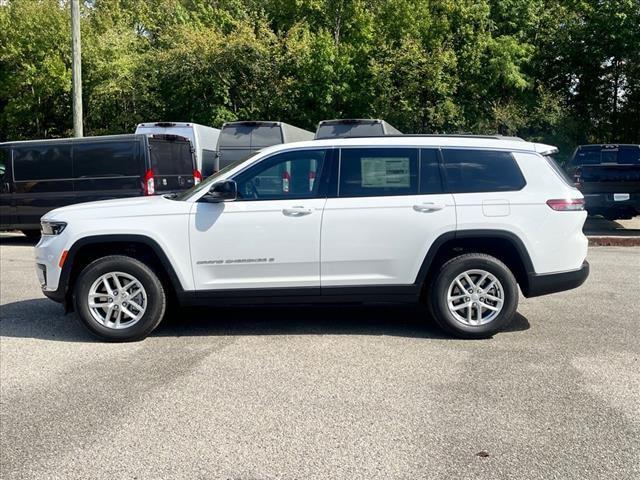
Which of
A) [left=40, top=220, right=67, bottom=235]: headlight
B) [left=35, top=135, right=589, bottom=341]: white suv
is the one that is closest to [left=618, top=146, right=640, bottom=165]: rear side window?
[left=35, top=135, right=589, bottom=341]: white suv

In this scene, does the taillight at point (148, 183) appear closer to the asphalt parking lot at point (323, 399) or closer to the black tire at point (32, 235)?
the black tire at point (32, 235)

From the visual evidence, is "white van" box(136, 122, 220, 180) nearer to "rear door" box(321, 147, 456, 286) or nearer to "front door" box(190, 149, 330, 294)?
"front door" box(190, 149, 330, 294)

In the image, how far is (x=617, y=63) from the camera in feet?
70.8

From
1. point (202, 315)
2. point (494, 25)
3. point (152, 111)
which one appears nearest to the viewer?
point (202, 315)

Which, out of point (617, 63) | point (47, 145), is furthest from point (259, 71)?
point (617, 63)

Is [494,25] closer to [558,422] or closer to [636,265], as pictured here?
[636,265]

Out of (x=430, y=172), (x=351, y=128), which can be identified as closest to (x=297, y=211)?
(x=430, y=172)

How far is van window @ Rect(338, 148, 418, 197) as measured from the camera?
5613 mm

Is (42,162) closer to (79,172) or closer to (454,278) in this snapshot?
(79,172)

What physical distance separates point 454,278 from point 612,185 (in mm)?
8722

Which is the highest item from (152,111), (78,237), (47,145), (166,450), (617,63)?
(617,63)

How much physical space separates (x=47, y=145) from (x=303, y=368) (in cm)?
943

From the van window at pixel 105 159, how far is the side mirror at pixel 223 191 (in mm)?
6888

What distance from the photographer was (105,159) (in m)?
12.0
